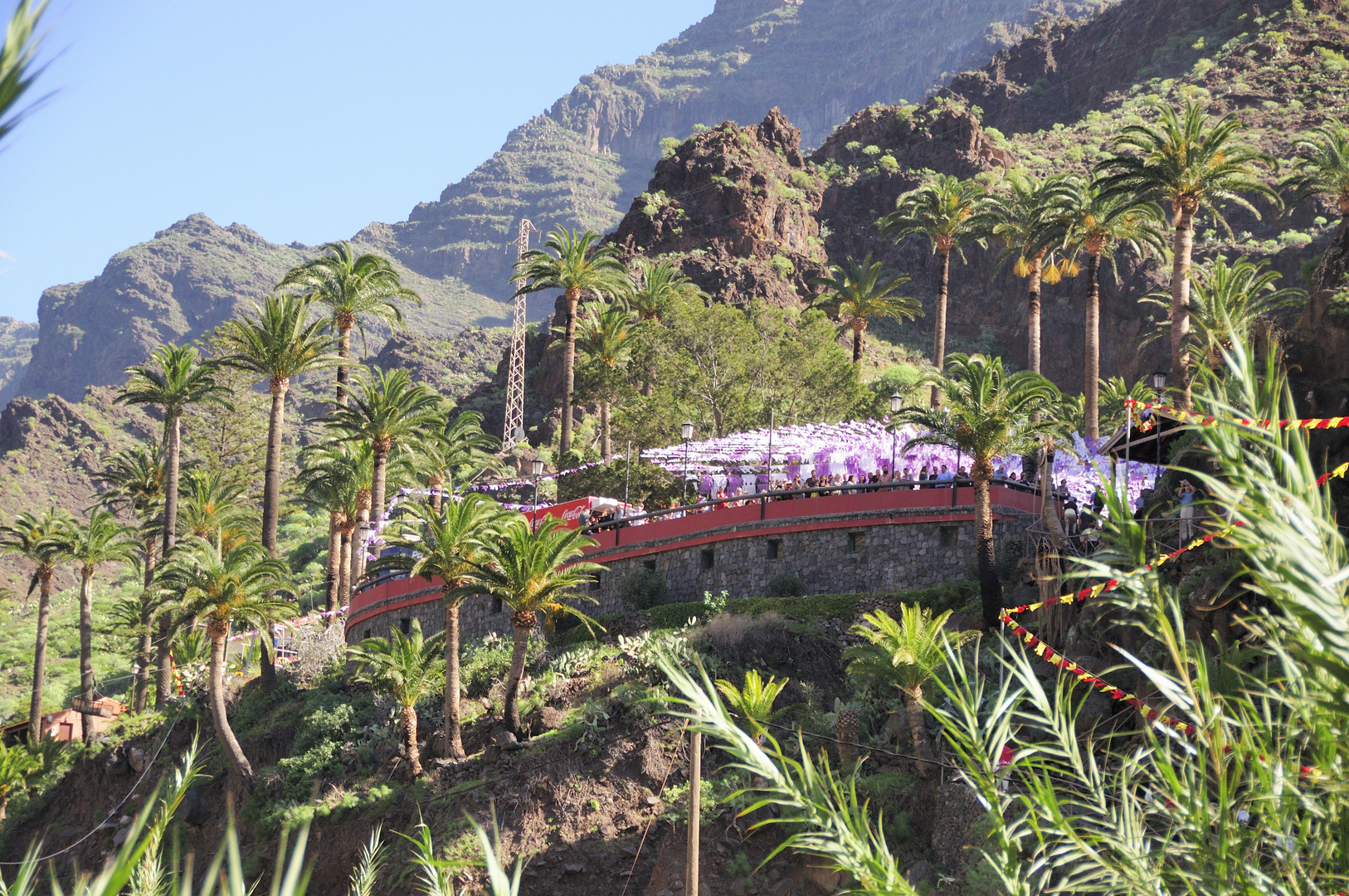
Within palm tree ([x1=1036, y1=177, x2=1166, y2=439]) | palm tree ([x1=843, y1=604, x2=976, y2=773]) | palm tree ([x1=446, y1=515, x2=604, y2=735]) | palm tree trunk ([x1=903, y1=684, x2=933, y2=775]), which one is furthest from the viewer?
palm tree ([x1=1036, y1=177, x2=1166, y2=439])

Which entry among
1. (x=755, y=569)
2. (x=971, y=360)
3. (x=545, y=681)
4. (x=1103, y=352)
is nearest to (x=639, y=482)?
(x=755, y=569)

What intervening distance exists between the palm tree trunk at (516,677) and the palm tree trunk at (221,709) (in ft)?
30.9

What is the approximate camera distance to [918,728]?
→ 2459 centimetres

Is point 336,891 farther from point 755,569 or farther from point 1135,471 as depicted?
point 1135,471

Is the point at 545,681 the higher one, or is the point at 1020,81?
the point at 1020,81

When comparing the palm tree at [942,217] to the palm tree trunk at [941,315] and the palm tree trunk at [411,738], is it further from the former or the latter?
the palm tree trunk at [411,738]

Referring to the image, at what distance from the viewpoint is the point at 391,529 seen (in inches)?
1262

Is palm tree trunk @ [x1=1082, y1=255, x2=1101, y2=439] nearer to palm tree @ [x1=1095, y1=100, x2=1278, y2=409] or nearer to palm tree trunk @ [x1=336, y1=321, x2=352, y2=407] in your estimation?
palm tree @ [x1=1095, y1=100, x2=1278, y2=409]

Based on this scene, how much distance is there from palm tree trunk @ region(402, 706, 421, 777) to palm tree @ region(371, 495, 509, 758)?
84 cm

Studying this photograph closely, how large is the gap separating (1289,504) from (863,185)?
9329 centimetres

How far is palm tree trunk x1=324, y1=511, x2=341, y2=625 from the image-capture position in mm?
48625

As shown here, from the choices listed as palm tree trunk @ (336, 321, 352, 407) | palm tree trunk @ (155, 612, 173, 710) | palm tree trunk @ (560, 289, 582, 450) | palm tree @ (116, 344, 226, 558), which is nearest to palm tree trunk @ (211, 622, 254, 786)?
palm tree trunk @ (155, 612, 173, 710)

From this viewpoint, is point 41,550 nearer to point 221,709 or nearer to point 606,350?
point 221,709

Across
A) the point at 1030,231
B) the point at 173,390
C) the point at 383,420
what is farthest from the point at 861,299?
the point at 173,390
